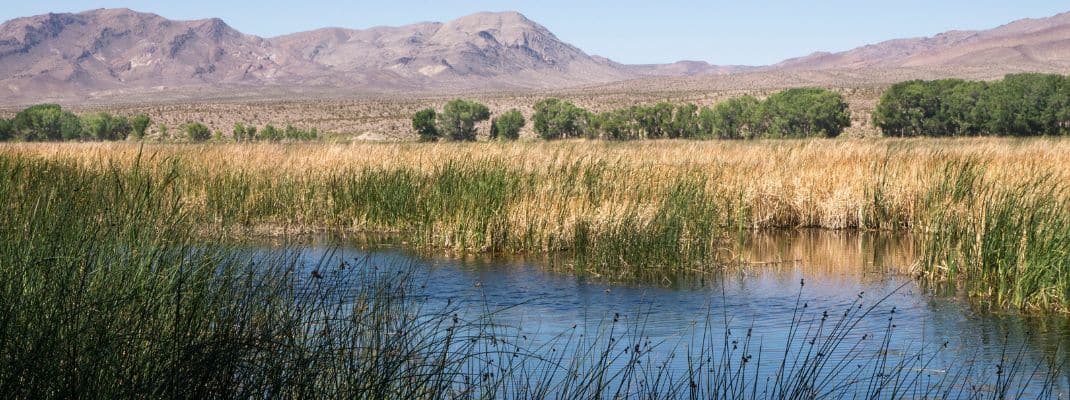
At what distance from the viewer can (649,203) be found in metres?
12.5

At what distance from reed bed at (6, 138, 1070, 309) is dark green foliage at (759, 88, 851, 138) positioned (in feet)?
118

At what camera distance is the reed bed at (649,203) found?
9.94 metres

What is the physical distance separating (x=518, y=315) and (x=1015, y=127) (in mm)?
44198

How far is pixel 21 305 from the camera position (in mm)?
4883

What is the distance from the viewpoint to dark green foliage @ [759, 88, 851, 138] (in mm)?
54344

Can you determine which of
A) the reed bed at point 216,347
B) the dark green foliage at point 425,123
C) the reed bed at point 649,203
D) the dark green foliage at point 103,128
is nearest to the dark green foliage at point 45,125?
the dark green foliage at point 103,128


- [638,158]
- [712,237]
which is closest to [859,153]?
[638,158]

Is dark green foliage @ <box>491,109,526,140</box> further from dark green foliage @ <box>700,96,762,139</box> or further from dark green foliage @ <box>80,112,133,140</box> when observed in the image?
dark green foliage @ <box>80,112,133,140</box>

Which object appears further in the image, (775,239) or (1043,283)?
(775,239)

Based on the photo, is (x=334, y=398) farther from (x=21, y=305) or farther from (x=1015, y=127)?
(x=1015, y=127)

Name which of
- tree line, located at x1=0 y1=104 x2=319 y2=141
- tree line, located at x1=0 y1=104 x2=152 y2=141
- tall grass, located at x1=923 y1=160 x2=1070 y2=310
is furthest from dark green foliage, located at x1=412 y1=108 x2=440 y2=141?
tall grass, located at x1=923 y1=160 x2=1070 y2=310

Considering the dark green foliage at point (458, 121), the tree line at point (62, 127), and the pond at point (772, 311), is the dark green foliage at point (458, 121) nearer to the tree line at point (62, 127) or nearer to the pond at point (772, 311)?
the tree line at point (62, 127)

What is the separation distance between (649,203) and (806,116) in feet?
144

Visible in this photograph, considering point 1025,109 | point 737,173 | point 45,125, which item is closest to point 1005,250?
point 737,173
